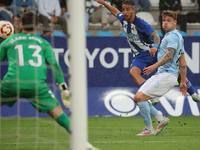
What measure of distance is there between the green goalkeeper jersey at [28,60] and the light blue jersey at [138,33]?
97.9 inches

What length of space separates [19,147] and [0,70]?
432cm

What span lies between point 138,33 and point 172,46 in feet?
4.21

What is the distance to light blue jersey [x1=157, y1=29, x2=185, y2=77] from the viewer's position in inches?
205

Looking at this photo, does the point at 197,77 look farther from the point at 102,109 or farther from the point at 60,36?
the point at 60,36

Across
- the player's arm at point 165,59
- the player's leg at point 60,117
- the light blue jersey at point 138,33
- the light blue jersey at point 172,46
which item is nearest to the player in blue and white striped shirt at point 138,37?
the light blue jersey at point 138,33

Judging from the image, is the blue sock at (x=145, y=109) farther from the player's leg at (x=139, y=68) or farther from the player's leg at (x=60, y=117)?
the player's leg at (x=60, y=117)

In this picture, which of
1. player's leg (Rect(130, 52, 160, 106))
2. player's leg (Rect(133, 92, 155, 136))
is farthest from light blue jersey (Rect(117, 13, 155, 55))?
player's leg (Rect(133, 92, 155, 136))

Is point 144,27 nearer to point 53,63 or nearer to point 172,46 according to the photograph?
point 172,46

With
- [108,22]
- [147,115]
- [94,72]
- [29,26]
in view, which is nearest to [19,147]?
[29,26]

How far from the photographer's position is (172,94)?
866 cm

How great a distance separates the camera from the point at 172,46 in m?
5.18

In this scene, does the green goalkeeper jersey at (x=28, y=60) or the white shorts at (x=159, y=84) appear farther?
the white shorts at (x=159, y=84)

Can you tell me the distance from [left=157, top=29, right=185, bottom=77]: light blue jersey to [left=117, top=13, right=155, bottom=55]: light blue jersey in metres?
0.86

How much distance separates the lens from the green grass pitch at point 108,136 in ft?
15.4
